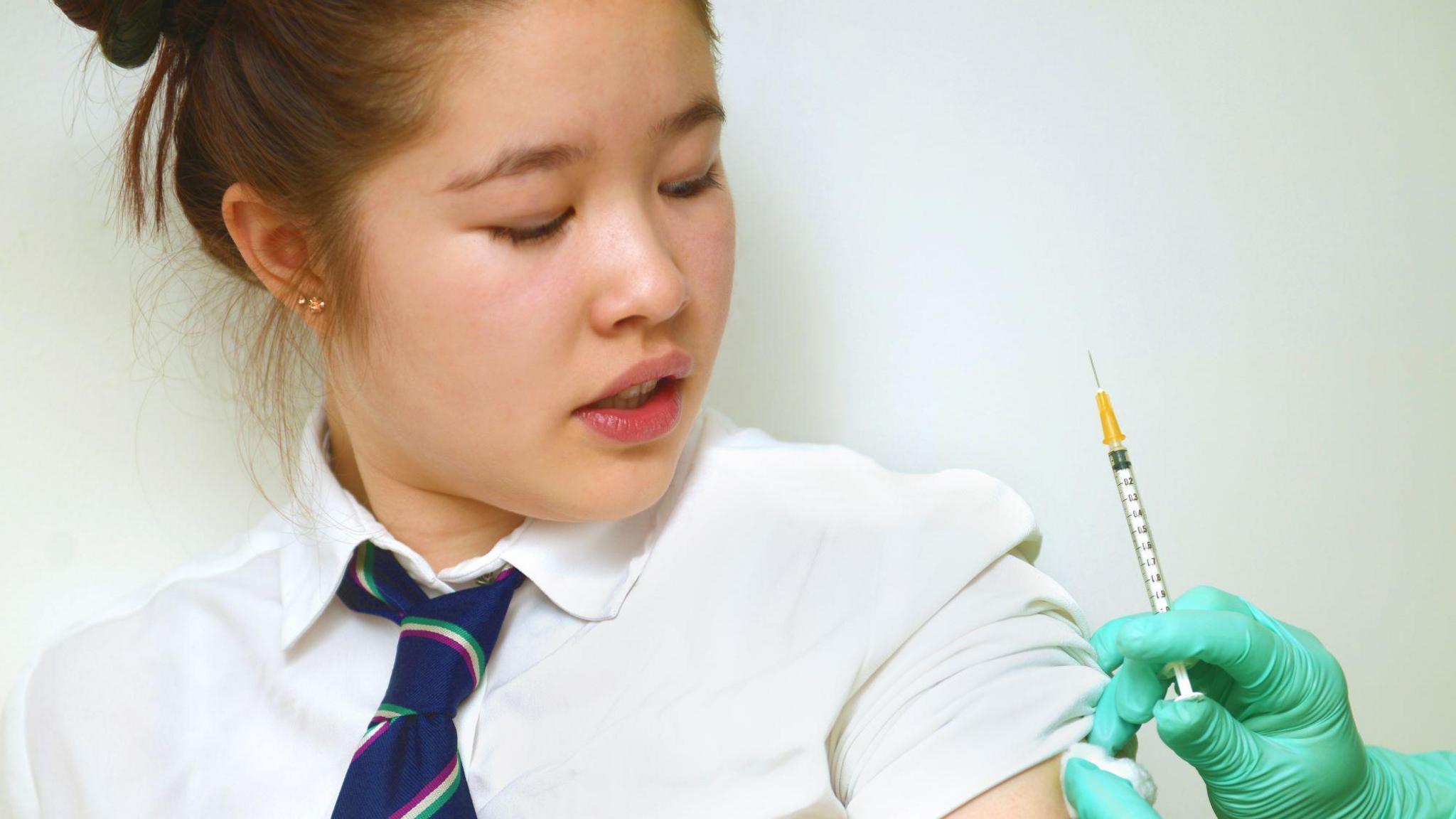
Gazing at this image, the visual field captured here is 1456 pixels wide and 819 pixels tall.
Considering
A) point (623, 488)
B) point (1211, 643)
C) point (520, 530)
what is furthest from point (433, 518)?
point (1211, 643)

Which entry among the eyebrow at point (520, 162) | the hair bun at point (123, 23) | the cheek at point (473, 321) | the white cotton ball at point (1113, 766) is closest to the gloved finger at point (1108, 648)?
the white cotton ball at point (1113, 766)

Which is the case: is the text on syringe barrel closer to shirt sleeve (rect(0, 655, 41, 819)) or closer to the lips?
the lips

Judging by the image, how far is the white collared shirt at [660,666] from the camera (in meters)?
1.14

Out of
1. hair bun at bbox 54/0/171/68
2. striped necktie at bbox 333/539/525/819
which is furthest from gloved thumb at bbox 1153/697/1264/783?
hair bun at bbox 54/0/171/68

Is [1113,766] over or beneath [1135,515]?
beneath

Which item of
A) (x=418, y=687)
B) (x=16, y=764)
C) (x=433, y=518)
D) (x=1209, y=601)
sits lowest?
(x=16, y=764)

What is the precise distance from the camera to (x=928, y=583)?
3.94 feet

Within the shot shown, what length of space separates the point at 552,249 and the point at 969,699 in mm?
523

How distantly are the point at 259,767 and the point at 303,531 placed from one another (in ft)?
0.81

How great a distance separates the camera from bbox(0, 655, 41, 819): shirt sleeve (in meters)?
1.34

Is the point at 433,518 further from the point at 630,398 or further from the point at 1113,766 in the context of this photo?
the point at 1113,766

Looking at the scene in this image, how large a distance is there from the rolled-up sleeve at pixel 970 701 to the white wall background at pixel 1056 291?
40cm

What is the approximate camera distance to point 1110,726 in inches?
43.9

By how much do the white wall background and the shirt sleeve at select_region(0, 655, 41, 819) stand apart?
0.18 m
